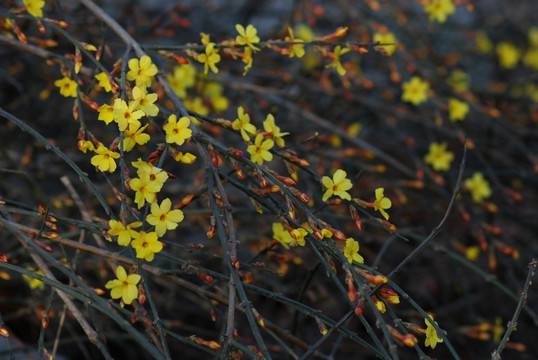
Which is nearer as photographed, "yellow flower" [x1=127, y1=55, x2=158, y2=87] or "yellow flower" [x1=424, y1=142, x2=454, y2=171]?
"yellow flower" [x1=127, y1=55, x2=158, y2=87]

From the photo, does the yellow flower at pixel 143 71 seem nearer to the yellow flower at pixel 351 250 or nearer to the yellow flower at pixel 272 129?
the yellow flower at pixel 272 129

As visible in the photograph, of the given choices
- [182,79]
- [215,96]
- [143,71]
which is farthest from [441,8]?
[143,71]

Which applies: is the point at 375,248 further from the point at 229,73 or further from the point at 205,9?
the point at 205,9

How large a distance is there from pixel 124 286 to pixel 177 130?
0.43 meters

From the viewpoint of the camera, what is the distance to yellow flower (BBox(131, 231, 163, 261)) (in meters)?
1.44

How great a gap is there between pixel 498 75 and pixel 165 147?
4259 mm

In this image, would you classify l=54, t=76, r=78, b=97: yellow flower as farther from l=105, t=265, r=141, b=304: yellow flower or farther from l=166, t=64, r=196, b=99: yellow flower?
l=105, t=265, r=141, b=304: yellow flower

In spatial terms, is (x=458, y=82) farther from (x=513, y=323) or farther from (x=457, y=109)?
(x=513, y=323)

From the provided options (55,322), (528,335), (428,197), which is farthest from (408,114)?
(55,322)

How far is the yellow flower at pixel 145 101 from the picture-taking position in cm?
156

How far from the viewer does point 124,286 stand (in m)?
1.48

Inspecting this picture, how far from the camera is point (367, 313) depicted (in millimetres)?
3080

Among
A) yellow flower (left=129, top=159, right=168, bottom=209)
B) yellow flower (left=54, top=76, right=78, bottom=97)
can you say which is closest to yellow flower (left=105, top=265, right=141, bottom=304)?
yellow flower (left=129, top=159, right=168, bottom=209)

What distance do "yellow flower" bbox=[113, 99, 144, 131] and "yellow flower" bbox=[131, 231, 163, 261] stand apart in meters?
0.28
